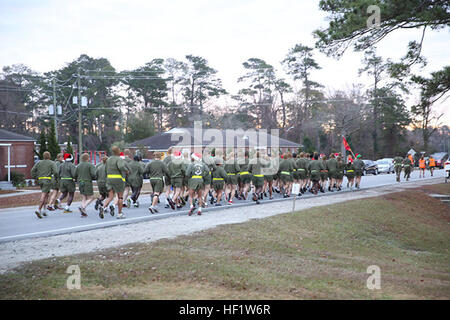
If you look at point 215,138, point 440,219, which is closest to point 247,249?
point 440,219

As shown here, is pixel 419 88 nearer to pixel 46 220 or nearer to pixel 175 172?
pixel 175 172

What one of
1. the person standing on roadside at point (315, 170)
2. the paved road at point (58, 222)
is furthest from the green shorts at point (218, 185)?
the person standing on roadside at point (315, 170)

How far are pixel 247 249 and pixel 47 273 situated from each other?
418cm

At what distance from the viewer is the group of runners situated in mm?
13742

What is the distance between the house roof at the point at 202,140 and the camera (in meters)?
51.1

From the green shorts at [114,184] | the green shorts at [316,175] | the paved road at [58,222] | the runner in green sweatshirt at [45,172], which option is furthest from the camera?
the green shorts at [316,175]

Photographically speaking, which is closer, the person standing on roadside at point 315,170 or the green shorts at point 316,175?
the person standing on roadside at point 315,170

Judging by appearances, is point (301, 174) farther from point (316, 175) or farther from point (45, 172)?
point (45, 172)

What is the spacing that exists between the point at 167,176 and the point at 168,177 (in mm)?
54

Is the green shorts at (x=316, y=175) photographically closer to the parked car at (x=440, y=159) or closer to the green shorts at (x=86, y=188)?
the green shorts at (x=86, y=188)

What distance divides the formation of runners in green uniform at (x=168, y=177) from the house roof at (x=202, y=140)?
1185 inches

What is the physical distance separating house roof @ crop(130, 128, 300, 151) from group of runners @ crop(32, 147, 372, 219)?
3019 centimetres

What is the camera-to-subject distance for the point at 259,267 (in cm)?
794

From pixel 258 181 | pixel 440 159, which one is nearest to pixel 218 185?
pixel 258 181
